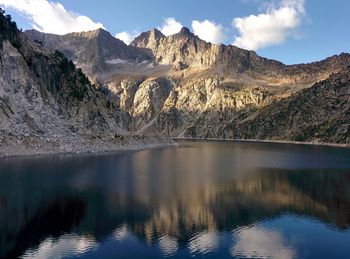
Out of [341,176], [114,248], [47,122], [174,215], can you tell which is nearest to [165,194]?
[174,215]

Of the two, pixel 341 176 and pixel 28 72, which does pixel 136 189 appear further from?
pixel 28 72

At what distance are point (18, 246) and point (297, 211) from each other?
3788 centimetres

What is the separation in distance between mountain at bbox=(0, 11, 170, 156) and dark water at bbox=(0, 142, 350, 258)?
42280 mm

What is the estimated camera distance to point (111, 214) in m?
53.1

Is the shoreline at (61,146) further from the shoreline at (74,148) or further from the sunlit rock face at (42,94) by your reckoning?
the sunlit rock face at (42,94)

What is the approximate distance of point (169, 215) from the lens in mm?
53406

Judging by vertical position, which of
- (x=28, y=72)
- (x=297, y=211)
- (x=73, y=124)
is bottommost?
(x=297, y=211)

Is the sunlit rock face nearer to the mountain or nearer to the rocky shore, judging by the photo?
the mountain

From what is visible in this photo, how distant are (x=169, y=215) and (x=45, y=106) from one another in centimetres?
11540

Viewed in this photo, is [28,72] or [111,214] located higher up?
[28,72]

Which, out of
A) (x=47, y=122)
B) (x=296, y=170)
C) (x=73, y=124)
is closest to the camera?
(x=296, y=170)

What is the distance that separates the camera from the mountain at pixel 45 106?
132 metres

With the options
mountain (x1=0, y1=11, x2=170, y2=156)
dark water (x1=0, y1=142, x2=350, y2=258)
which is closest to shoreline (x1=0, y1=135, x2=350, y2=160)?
mountain (x1=0, y1=11, x2=170, y2=156)

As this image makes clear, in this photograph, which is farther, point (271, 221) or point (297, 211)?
point (297, 211)
